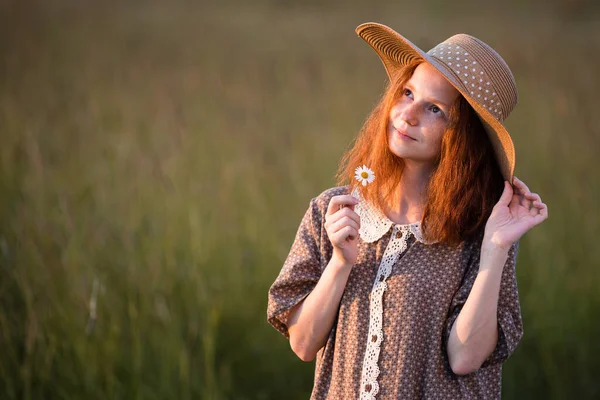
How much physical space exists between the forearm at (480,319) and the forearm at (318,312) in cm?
30

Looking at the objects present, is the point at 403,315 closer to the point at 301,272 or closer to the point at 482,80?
the point at 301,272

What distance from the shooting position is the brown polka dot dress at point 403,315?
1.97 metres

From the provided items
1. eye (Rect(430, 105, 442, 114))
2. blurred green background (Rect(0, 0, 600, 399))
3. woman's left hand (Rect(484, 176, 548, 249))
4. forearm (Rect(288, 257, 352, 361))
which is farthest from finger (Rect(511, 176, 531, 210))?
blurred green background (Rect(0, 0, 600, 399))

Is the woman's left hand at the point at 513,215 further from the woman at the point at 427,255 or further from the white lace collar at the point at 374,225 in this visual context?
the white lace collar at the point at 374,225

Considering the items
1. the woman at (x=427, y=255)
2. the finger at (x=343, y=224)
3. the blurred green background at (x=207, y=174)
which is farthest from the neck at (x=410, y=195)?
the blurred green background at (x=207, y=174)

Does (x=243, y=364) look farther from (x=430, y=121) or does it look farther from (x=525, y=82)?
(x=525, y=82)

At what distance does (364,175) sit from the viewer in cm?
202

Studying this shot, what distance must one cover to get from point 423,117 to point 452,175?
0.16 meters

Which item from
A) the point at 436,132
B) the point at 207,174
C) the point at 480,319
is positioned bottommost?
the point at 480,319

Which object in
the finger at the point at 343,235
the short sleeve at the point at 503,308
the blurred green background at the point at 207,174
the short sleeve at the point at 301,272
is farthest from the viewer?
the blurred green background at the point at 207,174

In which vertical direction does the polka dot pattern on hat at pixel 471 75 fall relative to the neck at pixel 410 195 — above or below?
above

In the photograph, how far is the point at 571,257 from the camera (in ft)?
12.3

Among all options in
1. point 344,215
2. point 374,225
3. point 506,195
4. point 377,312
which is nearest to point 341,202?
point 344,215

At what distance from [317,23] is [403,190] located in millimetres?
2681
